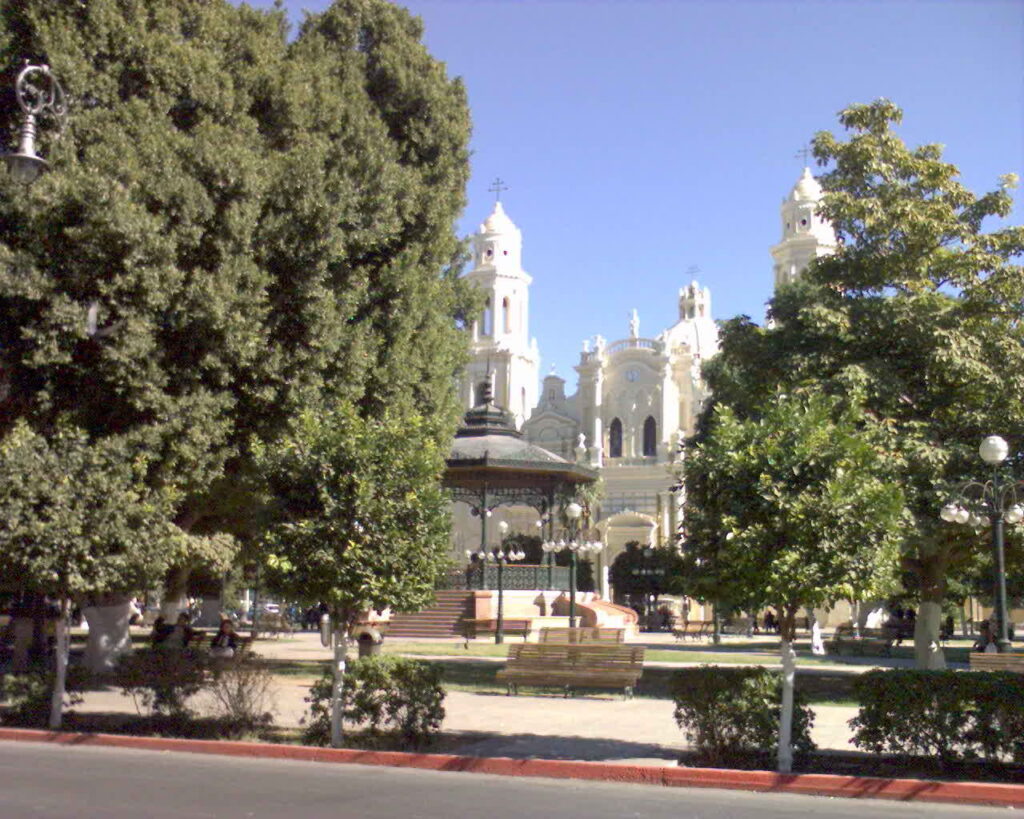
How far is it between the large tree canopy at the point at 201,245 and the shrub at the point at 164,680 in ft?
8.73

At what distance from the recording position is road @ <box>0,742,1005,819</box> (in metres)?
9.09

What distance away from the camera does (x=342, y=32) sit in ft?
69.4

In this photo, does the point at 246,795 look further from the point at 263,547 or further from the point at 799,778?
the point at 799,778

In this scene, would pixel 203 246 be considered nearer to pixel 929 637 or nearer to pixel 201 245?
pixel 201 245

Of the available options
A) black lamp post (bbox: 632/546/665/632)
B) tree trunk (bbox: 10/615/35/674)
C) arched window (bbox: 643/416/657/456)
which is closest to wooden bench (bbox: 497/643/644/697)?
tree trunk (bbox: 10/615/35/674)

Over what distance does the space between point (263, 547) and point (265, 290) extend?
5.11 m

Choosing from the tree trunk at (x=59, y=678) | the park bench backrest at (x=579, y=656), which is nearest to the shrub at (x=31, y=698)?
the tree trunk at (x=59, y=678)

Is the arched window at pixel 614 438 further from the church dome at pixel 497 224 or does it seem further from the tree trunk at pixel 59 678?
the tree trunk at pixel 59 678

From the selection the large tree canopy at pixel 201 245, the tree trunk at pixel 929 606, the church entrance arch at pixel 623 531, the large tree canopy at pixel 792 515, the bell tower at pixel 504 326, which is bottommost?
the tree trunk at pixel 929 606

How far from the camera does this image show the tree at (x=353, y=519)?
12.2 metres

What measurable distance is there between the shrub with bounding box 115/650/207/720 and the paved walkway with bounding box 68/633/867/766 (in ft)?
3.45

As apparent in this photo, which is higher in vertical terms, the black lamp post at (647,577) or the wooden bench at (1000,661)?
the black lamp post at (647,577)

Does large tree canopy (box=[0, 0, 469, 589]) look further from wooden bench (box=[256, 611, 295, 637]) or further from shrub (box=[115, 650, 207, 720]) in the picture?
wooden bench (box=[256, 611, 295, 637])

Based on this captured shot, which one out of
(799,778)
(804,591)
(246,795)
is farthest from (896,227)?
(246,795)
